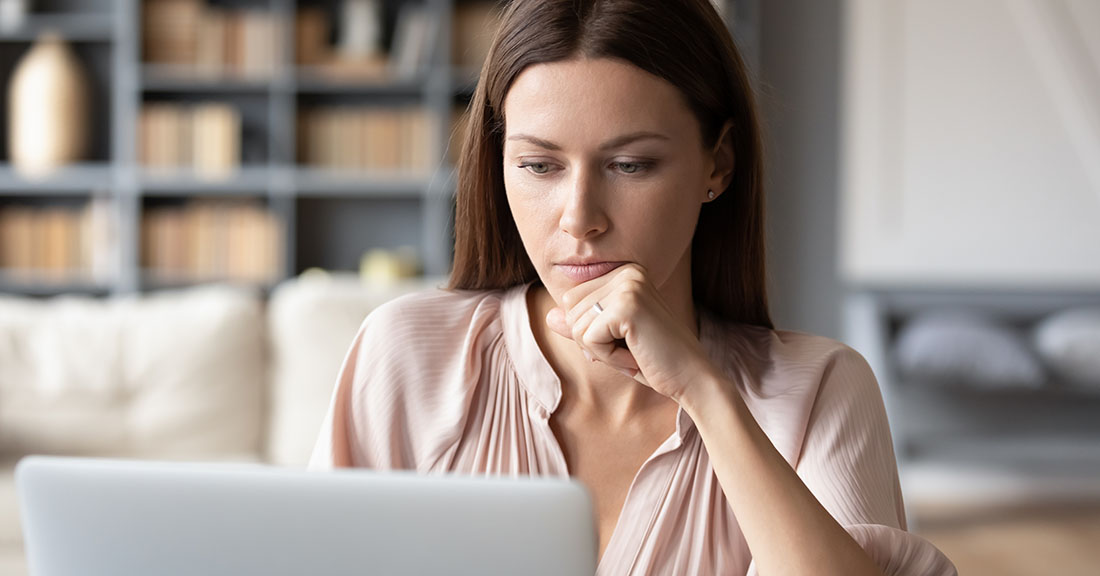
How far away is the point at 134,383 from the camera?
9.35 ft

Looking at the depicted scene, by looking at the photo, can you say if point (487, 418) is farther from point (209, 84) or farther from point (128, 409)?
point (209, 84)

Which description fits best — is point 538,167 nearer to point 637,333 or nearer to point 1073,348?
point 637,333

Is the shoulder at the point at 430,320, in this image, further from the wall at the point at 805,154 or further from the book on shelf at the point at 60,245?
the book on shelf at the point at 60,245

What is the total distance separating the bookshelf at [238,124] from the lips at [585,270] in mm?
3398

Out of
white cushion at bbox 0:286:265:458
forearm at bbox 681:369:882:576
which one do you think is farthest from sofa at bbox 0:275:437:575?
forearm at bbox 681:369:882:576

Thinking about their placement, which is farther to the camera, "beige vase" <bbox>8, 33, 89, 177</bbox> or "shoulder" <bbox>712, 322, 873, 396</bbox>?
"beige vase" <bbox>8, 33, 89, 177</bbox>

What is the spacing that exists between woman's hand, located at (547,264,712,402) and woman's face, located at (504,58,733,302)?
0.12ft

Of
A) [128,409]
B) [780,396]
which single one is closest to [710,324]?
[780,396]

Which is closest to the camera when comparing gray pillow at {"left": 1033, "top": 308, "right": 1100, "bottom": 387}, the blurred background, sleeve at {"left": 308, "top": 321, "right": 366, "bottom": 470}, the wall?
sleeve at {"left": 308, "top": 321, "right": 366, "bottom": 470}

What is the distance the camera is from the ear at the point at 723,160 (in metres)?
1.16

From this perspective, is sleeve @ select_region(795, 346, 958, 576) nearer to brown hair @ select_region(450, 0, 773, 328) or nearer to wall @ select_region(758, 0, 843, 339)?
brown hair @ select_region(450, 0, 773, 328)

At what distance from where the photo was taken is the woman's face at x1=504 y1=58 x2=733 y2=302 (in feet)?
3.38

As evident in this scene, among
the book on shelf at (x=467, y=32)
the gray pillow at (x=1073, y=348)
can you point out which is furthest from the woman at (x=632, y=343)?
the book on shelf at (x=467, y=32)

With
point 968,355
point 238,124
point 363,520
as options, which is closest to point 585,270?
point 363,520
